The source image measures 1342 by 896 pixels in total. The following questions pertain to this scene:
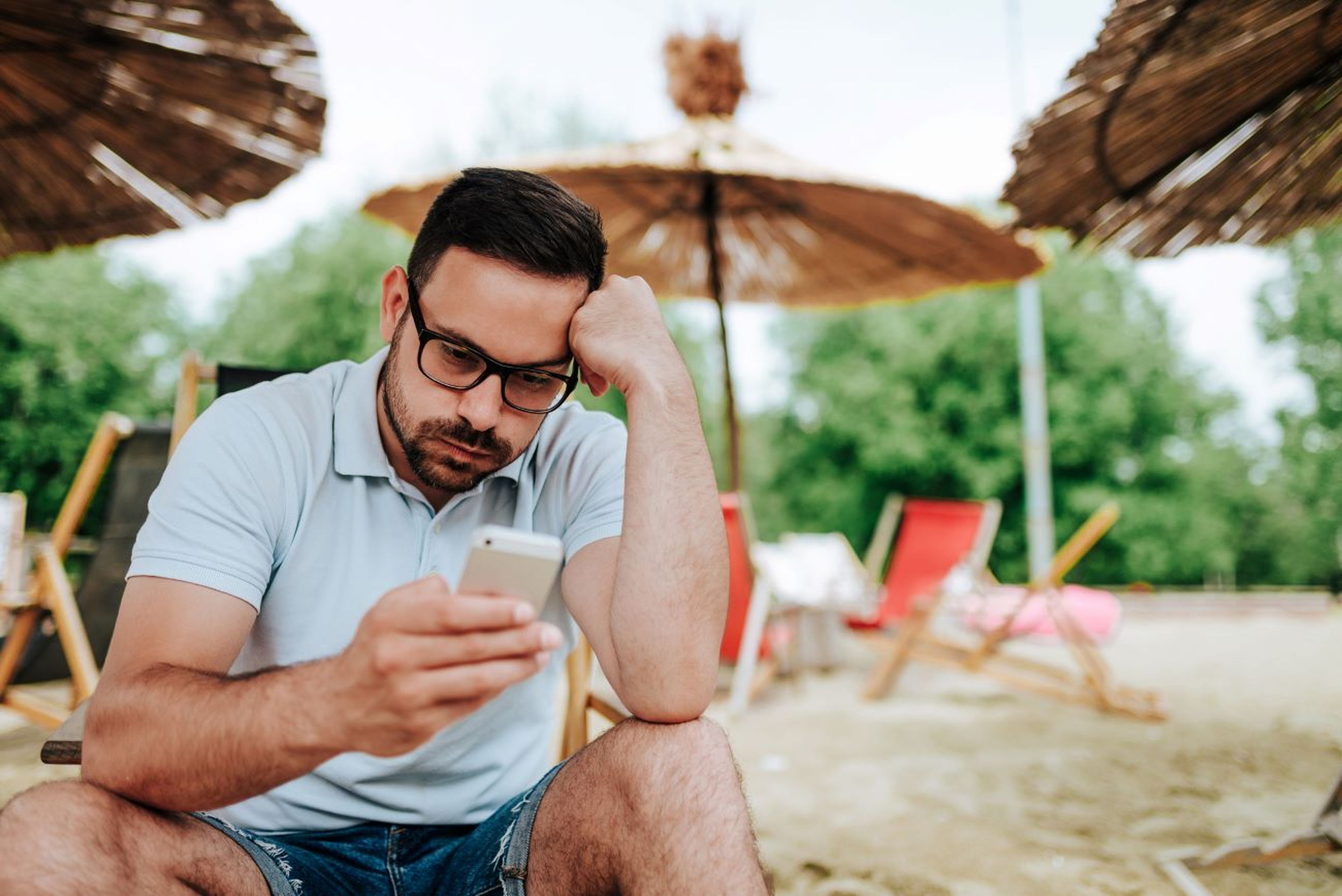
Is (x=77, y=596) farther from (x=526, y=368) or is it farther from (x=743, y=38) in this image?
(x=743, y=38)

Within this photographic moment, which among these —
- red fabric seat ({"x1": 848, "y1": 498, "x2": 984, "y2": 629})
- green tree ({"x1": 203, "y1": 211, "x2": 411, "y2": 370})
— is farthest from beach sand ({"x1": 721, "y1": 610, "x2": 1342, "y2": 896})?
green tree ({"x1": 203, "y1": 211, "x2": 411, "y2": 370})

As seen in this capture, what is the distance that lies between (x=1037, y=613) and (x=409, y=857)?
196 inches

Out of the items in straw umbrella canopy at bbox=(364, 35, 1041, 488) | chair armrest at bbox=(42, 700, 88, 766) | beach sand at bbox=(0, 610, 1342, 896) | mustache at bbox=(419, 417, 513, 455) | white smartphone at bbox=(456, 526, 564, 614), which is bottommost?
beach sand at bbox=(0, 610, 1342, 896)

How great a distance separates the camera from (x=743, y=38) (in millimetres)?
4801

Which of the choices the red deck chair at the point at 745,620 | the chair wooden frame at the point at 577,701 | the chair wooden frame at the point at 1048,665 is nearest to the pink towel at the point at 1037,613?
the chair wooden frame at the point at 1048,665

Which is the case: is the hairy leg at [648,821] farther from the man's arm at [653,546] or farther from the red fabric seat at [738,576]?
the red fabric seat at [738,576]

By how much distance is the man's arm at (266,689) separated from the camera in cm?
88

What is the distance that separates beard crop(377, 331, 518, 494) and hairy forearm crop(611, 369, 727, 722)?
24cm

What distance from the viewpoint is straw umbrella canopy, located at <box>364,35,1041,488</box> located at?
419 cm

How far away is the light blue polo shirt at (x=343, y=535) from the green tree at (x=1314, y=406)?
631 inches

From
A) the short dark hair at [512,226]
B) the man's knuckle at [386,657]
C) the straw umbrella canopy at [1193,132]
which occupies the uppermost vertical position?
the straw umbrella canopy at [1193,132]

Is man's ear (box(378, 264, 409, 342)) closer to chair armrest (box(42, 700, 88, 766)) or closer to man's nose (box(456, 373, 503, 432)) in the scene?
man's nose (box(456, 373, 503, 432))

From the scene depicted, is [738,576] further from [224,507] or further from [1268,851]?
[224,507]

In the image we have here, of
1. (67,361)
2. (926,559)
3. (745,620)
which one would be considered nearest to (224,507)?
(745,620)
